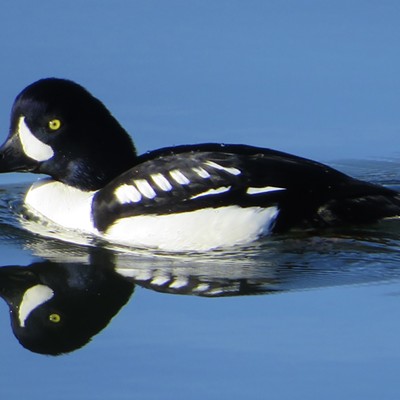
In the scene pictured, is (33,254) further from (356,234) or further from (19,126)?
(356,234)

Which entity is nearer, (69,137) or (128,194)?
(128,194)

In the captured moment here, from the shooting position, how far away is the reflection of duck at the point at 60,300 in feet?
27.8

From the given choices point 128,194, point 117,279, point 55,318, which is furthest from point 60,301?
point 128,194

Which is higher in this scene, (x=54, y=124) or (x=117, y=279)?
(x=54, y=124)

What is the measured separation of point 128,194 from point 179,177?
1.17 ft

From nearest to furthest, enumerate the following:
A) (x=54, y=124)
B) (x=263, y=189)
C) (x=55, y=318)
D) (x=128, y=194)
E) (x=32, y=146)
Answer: (x=55, y=318)
(x=263, y=189)
(x=128, y=194)
(x=54, y=124)
(x=32, y=146)

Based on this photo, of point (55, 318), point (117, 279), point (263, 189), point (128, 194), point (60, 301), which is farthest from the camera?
point (128, 194)

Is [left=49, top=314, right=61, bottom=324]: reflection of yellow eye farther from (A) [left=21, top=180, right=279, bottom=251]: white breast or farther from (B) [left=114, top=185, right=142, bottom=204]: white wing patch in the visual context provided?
(B) [left=114, top=185, right=142, bottom=204]: white wing patch

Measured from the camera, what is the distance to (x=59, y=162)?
35.8 feet

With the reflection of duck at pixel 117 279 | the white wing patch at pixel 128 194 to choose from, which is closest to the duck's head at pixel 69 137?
the white wing patch at pixel 128 194

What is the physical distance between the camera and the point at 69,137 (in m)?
10.8

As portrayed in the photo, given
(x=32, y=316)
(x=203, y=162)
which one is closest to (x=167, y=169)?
(x=203, y=162)

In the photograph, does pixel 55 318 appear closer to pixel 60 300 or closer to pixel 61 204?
pixel 60 300

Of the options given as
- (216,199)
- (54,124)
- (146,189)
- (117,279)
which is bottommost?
(117,279)
